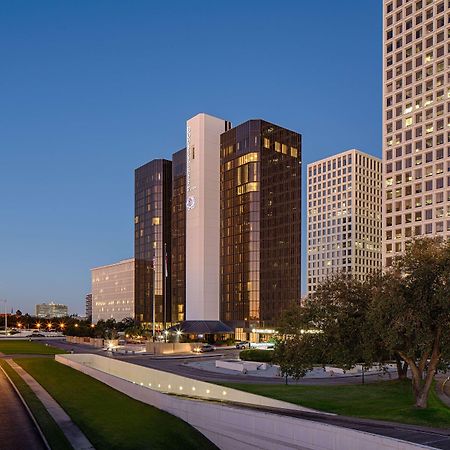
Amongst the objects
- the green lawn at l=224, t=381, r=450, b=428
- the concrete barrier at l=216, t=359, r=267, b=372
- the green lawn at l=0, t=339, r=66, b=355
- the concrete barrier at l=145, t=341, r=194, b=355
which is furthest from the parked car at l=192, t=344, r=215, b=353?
the green lawn at l=224, t=381, r=450, b=428

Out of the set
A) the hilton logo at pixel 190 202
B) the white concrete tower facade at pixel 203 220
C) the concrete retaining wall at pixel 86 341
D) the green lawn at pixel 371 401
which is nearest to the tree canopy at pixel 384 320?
the green lawn at pixel 371 401

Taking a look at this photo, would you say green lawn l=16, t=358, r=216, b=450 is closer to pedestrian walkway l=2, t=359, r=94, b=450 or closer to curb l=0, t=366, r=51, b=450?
pedestrian walkway l=2, t=359, r=94, b=450

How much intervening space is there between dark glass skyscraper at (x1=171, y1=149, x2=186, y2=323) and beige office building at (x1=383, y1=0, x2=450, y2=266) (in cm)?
6144

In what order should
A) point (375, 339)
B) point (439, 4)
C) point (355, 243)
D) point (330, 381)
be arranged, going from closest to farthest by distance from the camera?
point (375, 339), point (330, 381), point (439, 4), point (355, 243)

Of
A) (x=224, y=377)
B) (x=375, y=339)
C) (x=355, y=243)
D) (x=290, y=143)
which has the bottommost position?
(x=224, y=377)

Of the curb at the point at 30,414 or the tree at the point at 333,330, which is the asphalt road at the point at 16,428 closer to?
the curb at the point at 30,414

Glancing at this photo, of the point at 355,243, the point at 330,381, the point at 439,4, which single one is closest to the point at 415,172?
the point at 439,4

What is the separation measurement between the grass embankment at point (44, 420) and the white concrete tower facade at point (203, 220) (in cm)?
9186

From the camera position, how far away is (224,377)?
2192 inches

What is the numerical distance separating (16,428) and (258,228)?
105 meters

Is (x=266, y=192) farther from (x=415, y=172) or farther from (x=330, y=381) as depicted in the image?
(x=330, y=381)

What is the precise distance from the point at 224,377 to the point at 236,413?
2833 cm

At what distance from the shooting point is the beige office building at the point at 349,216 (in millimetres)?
184750

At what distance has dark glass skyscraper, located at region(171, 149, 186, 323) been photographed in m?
150
